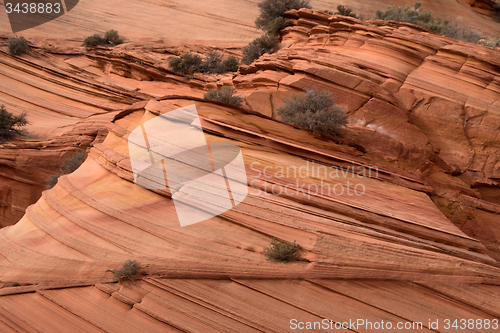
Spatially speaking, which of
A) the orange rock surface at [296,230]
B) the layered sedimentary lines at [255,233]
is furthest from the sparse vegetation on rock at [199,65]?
the layered sedimentary lines at [255,233]

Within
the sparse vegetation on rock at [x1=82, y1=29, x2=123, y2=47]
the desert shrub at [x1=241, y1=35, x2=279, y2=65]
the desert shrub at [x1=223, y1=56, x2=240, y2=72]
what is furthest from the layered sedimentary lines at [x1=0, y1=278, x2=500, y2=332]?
the sparse vegetation on rock at [x1=82, y1=29, x2=123, y2=47]

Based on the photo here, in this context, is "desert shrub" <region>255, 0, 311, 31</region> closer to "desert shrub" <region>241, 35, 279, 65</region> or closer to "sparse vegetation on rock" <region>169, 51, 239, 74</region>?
"desert shrub" <region>241, 35, 279, 65</region>

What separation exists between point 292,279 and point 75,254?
339 centimetres

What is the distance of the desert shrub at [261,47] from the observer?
572 inches

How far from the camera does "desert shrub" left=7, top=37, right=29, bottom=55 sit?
50.4ft

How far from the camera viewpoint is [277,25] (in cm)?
1492

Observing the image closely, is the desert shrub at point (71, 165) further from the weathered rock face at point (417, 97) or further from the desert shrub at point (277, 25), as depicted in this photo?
the desert shrub at point (277, 25)

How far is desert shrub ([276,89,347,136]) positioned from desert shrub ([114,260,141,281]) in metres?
4.56

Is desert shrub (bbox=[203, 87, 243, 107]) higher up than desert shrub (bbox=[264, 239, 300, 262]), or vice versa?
desert shrub (bbox=[203, 87, 243, 107])

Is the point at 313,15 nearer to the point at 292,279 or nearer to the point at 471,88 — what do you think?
the point at 471,88

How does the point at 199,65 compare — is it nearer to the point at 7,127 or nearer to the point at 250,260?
the point at 7,127

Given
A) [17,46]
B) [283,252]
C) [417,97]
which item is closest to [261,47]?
[417,97]

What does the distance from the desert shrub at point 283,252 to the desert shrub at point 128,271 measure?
1875 millimetres

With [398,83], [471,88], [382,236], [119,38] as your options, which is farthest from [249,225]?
[119,38]
